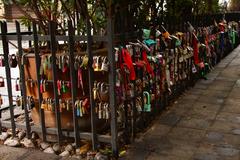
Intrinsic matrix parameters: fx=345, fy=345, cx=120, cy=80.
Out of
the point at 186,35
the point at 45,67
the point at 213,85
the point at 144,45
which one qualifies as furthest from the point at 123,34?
the point at 213,85

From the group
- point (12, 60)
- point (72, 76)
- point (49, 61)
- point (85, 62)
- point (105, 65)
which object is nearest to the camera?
point (105, 65)

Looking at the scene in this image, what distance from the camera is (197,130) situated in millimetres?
4625

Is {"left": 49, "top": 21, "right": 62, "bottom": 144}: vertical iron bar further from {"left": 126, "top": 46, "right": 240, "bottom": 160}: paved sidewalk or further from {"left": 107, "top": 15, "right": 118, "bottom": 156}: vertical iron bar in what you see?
{"left": 126, "top": 46, "right": 240, "bottom": 160}: paved sidewalk

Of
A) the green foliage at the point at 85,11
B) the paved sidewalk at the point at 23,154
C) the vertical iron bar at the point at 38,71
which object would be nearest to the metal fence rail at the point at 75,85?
the vertical iron bar at the point at 38,71

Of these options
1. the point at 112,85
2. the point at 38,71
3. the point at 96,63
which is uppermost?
the point at 96,63

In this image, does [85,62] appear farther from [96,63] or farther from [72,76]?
[72,76]

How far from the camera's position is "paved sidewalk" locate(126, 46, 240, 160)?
3930mm

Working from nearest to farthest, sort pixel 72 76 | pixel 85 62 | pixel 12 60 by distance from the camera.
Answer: pixel 85 62, pixel 72 76, pixel 12 60

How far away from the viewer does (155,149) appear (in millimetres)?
4047

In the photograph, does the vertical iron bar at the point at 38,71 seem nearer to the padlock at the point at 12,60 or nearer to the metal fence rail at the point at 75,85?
the metal fence rail at the point at 75,85

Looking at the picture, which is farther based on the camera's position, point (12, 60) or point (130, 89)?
point (12, 60)

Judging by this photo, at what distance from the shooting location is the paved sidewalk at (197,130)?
393 cm

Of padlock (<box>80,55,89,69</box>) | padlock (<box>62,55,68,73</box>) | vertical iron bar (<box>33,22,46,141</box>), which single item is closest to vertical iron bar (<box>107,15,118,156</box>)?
padlock (<box>80,55,89,69</box>)

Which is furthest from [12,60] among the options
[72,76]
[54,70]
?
[72,76]
